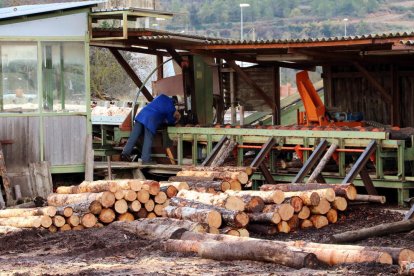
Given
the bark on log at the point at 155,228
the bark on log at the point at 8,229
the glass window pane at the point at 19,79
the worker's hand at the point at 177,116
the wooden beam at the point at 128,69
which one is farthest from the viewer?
the wooden beam at the point at 128,69

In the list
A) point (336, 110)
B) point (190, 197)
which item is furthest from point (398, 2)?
point (190, 197)

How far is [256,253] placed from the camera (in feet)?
40.9

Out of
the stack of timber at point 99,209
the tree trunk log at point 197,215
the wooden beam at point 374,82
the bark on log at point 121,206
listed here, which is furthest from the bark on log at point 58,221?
the wooden beam at point 374,82

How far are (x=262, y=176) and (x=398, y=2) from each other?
8006 centimetres

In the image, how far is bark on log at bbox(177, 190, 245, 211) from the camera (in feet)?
51.2

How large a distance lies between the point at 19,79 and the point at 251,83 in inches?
206

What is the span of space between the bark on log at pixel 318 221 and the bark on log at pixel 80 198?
326 cm

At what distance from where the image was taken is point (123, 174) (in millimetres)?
21422

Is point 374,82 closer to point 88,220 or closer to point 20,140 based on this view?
point 20,140

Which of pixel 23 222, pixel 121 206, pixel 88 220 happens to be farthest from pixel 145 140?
pixel 23 222

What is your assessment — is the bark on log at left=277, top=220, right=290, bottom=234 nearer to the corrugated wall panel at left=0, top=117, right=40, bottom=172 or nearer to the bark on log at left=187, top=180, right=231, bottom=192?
the bark on log at left=187, top=180, right=231, bottom=192

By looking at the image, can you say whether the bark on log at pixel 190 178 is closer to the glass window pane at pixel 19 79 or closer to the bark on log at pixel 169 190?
the bark on log at pixel 169 190

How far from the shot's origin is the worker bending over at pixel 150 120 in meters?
21.9

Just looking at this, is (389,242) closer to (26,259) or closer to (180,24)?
(26,259)
